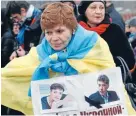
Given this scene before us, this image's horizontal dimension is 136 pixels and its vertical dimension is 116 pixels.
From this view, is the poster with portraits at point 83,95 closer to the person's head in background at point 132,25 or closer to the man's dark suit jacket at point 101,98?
the man's dark suit jacket at point 101,98

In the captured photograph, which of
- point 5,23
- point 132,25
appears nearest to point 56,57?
point 5,23

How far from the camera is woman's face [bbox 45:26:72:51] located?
3.32 m

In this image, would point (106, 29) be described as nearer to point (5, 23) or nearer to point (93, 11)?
point (93, 11)

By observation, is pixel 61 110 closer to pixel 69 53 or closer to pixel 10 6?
pixel 69 53

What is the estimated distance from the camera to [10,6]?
19.9 ft

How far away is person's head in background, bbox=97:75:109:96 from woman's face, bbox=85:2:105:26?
1586 millimetres

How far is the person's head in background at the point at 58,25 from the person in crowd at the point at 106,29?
130 centimetres

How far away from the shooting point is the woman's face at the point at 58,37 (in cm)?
332

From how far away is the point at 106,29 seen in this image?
4.79 metres

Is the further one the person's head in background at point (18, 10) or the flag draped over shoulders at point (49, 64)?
the person's head in background at point (18, 10)

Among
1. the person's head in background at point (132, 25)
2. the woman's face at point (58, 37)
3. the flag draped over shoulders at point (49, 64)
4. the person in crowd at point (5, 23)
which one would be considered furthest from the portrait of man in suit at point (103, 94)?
the person's head in background at point (132, 25)

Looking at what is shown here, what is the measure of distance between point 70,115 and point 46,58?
399 mm

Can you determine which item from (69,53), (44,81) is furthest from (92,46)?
(44,81)

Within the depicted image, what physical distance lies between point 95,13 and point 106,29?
18 cm
